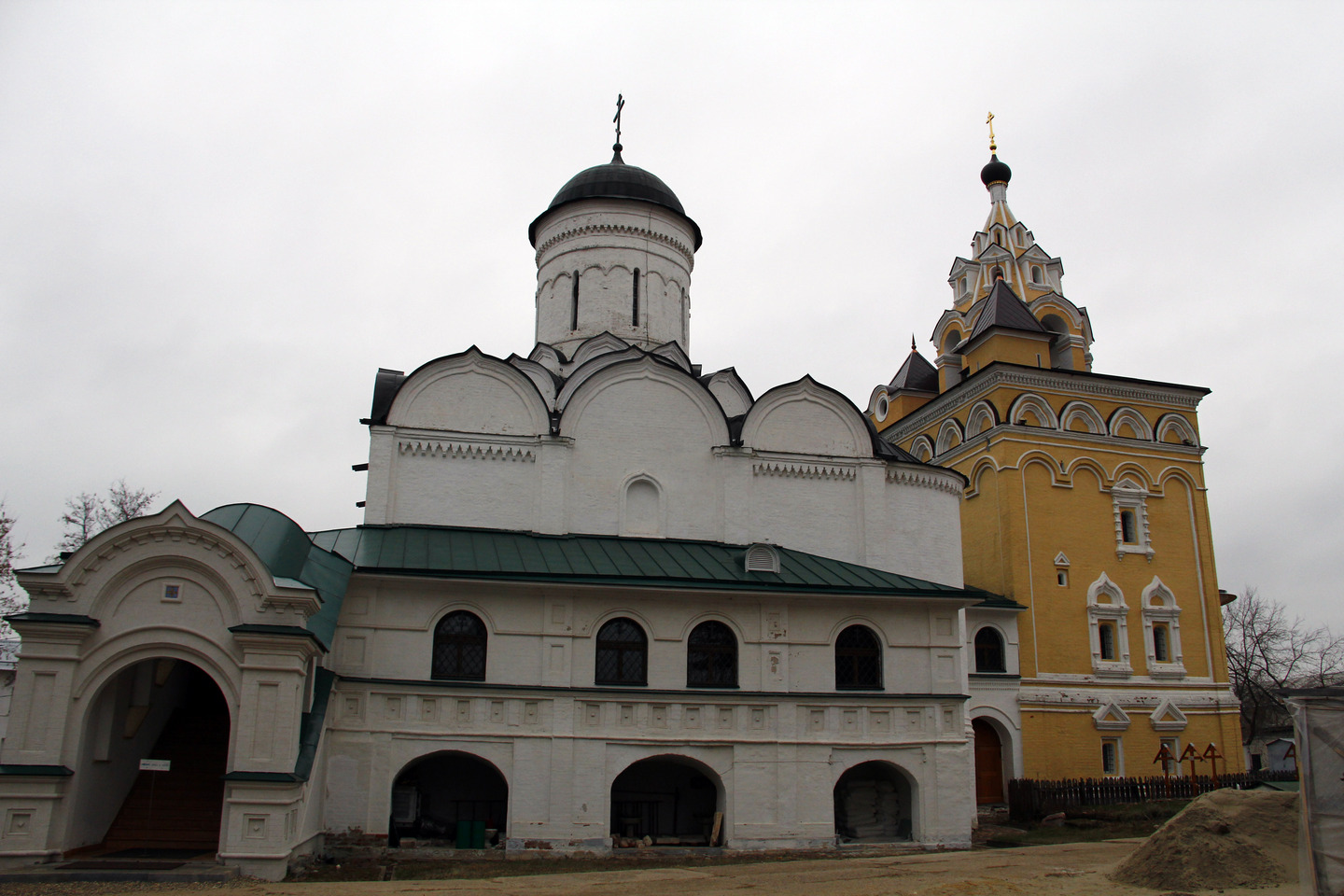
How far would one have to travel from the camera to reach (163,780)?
12445 millimetres

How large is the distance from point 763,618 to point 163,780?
8.31 meters

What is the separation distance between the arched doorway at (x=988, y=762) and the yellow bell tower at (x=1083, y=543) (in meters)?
0.18

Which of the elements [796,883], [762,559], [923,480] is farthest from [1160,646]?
[796,883]

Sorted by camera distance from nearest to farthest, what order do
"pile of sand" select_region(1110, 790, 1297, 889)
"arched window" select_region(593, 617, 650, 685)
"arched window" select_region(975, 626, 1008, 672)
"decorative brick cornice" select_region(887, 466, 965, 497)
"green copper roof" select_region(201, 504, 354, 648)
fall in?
"pile of sand" select_region(1110, 790, 1297, 889) < "green copper roof" select_region(201, 504, 354, 648) < "arched window" select_region(593, 617, 650, 685) < "decorative brick cornice" select_region(887, 466, 965, 497) < "arched window" select_region(975, 626, 1008, 672)

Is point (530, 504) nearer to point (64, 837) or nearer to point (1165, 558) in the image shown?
point (64, 837)

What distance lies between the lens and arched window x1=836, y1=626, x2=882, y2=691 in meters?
15.4

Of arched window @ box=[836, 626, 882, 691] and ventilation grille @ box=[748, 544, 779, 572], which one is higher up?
ventilation grille @ box=[748, 544, 779, 572]

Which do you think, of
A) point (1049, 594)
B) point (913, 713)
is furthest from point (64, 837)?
point (1049, 594)

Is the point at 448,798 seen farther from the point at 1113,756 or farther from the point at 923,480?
the point at 1113,756

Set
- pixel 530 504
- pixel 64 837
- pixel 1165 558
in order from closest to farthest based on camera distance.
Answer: pixel 64 837, pixel 530 504, pixel 1165 558

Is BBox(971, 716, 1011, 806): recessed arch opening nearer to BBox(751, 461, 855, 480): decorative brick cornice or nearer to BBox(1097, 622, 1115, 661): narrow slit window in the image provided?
BBox(1097, 622, 1115, 661): narrow slit window

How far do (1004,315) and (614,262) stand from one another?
33.6 feet

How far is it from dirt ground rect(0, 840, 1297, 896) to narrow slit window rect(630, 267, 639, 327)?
1136 centimetres

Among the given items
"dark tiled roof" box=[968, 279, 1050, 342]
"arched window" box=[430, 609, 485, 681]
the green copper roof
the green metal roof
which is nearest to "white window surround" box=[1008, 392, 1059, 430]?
"dark tiled roof" box=[968, 279, 1050, 342]
